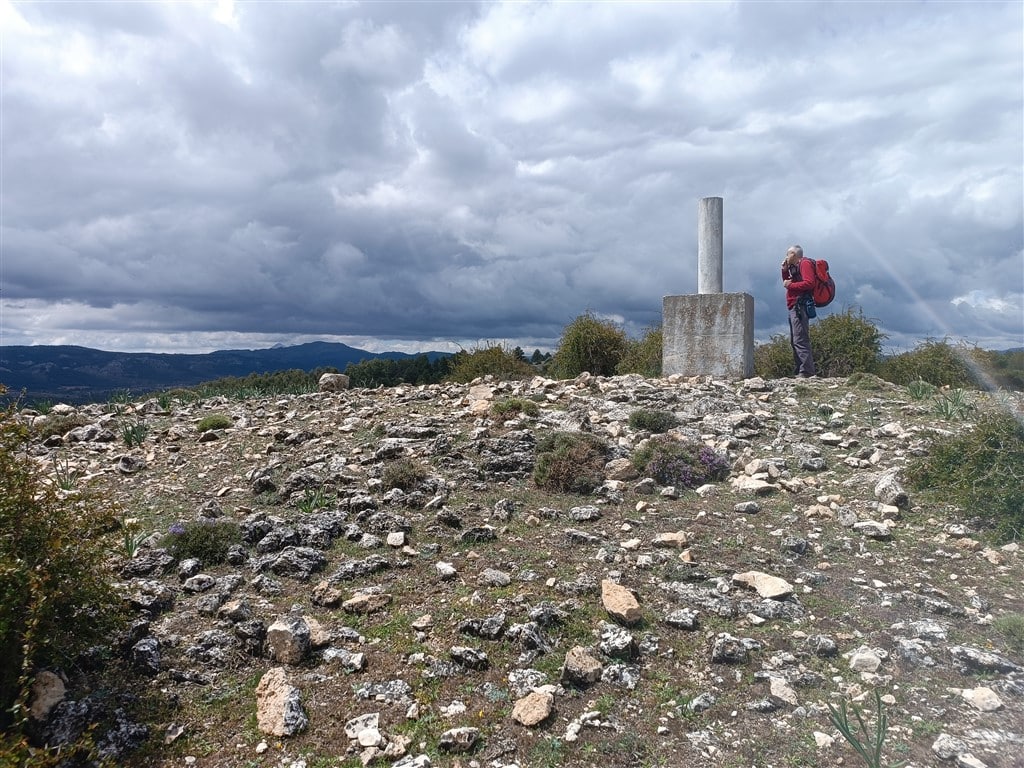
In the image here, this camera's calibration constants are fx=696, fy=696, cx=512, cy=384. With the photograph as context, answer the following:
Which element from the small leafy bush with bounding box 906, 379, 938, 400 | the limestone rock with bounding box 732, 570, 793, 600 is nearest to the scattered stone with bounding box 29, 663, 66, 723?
the limestone rock with bounding box 732, 570, 793, 600

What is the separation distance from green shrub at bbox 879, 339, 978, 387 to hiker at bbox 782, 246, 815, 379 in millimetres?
2846

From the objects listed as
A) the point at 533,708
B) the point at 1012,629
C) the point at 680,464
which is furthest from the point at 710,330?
the point at 533,708

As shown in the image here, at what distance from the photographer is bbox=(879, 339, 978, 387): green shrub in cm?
1616

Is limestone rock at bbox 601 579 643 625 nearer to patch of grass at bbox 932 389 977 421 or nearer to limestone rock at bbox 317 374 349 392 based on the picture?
patch of grass at bbox 932 389 977 421

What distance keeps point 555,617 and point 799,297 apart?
11294 mm

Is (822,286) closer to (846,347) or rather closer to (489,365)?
(846,347)

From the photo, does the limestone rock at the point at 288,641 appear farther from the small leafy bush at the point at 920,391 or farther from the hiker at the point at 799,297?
the hiker at the point at 799,297

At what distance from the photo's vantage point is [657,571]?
6078 mm

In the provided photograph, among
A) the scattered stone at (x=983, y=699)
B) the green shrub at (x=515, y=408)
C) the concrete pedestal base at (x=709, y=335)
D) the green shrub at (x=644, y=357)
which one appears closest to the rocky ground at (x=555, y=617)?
the scattered stone at (x=983, y=699)

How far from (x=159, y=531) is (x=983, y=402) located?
12047mm

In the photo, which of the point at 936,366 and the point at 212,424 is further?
the point at 936,366

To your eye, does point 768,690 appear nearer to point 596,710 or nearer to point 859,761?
point 859,761

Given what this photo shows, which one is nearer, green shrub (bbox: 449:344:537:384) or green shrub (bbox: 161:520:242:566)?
green shrub (bbox: 161:520:242:566)

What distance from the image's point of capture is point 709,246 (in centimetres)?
1611
